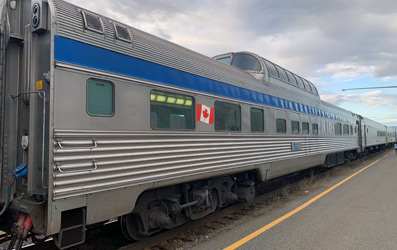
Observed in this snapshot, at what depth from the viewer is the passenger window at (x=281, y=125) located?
7828 millimetres

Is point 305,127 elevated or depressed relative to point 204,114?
depressed

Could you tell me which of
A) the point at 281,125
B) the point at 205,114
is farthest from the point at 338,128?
the point at 205,114

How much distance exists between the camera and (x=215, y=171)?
17.9 ft

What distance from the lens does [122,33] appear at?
4082 mm

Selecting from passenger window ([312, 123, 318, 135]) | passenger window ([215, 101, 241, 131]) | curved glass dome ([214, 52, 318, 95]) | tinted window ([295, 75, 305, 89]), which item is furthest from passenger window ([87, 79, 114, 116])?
passenger window ([312, 123, 318, 135])

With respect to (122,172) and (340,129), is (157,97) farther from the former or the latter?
Answer: (340,129)

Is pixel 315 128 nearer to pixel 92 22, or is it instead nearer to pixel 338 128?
pixel 338 128

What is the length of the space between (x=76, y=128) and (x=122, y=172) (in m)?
0.84

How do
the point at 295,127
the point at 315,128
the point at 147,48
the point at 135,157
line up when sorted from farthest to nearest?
the point at 315,128, the point at 295,127, the point at 147,48, the point at 135,157

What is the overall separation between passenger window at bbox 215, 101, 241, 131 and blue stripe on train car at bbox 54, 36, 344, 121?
0.22 m

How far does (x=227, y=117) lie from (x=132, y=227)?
107 inches

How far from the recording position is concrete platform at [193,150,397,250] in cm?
462

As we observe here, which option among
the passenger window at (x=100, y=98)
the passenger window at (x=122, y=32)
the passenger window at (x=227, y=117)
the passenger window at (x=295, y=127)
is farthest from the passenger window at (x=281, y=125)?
the passenger window at (x=100, y=98)

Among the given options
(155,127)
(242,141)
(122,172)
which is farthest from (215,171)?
(122,172)
